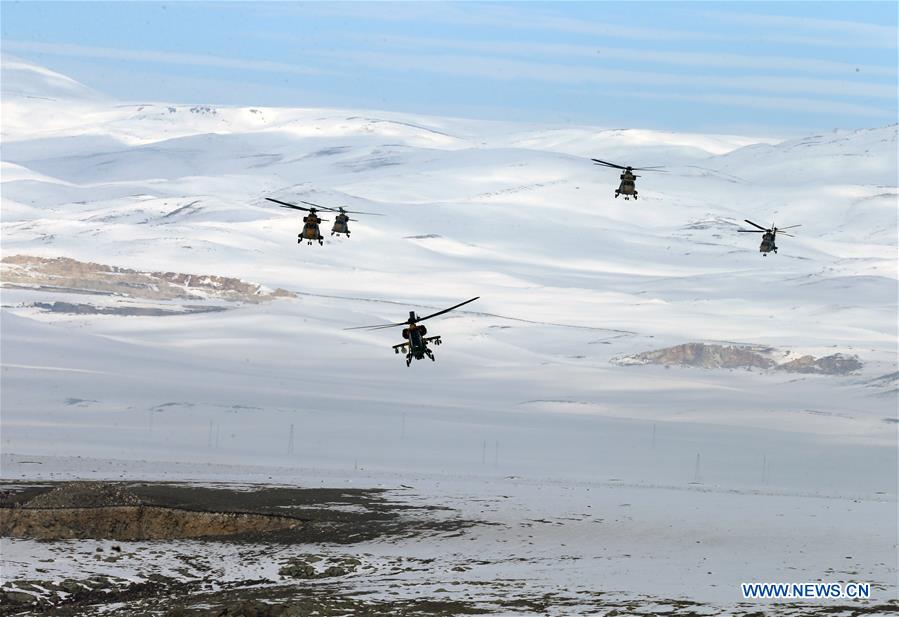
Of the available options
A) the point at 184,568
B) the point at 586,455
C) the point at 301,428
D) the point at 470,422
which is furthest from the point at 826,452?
the point at 184,568

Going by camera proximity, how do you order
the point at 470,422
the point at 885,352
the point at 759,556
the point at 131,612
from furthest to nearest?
the point at 885,352 < the point at 470,422 < the point at 759,556 < the point at 131,612

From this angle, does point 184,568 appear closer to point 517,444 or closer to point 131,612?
point 131,612

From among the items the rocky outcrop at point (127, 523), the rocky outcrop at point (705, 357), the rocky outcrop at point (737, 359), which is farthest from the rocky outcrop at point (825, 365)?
the rocky outcrop at point (127, 523)

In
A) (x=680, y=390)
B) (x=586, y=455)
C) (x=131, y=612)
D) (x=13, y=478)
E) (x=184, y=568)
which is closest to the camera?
(x=131, y=612)

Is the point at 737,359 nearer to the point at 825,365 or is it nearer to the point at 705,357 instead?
the point at 705,357

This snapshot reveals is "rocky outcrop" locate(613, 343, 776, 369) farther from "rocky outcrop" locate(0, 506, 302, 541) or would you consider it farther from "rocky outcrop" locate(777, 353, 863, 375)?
"rocky outcrop" locate(0, 506, 302, 541)

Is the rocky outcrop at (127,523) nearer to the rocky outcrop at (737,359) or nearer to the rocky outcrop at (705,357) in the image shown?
the rocky outcrop at (737,359)

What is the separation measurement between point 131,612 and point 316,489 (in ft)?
111

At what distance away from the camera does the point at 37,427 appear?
12150 centimetres

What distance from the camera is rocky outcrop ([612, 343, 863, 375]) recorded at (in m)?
186

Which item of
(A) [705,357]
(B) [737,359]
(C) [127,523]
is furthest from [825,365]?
(C) [127,523]

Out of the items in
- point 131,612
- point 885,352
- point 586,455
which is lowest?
point 131,612

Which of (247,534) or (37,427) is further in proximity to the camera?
(37,427)

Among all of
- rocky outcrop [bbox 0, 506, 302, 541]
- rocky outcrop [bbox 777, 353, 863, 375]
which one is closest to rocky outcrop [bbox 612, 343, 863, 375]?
rocky outcrop [bbox 777, 353, 863, 375]
